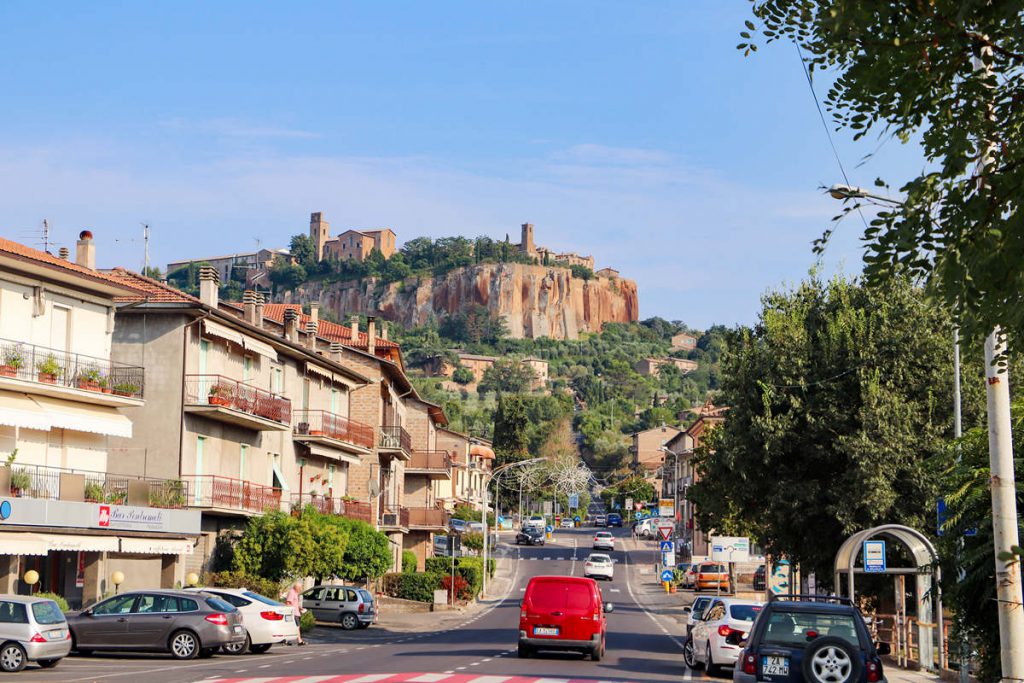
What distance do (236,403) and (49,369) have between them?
29.3 ft

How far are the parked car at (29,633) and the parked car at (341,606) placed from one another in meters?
19.3

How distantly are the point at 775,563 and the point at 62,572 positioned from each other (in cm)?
2042

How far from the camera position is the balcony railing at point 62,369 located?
31953mm

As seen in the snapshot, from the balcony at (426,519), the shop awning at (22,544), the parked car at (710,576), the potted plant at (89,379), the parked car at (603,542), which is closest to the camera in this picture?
the shop awning at (22,544)

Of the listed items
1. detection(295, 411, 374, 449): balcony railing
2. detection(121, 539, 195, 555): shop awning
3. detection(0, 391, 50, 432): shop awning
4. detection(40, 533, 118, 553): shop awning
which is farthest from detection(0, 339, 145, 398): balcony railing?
detection(295, 411, 374, 449): balcony railing

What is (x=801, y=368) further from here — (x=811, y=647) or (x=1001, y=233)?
(x=1001, y=233)

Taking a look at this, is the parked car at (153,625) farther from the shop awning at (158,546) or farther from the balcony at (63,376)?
the shop awning at (158,546)

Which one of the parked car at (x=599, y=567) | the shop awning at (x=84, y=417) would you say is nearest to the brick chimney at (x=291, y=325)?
the shop awning at (x=84, y=417)

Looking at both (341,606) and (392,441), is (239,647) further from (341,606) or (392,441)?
(392,441)

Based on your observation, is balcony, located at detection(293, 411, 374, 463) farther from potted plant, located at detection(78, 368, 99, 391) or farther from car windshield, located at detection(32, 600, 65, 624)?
car windshield, located at detection(32, 600, 65, 624)

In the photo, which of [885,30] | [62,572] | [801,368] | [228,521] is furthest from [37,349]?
[885,30]

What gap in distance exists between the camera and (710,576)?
67062 mm

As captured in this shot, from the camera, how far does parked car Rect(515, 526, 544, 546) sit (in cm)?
9800

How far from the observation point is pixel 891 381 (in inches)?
1211
